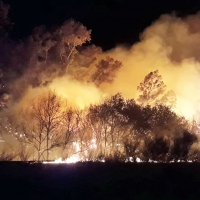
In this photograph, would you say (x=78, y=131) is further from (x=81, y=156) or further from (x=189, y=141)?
(x=189, y=141)

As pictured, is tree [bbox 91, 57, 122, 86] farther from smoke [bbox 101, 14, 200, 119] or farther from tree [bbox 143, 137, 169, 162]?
tree [bbox 143, 137, 169, 162]

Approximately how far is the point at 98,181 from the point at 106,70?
22.0m

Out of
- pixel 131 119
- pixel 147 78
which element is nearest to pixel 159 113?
pixel 131 119

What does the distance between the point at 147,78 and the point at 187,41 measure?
6.58m

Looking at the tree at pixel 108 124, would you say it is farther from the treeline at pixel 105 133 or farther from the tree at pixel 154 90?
the tree at pixel 154 90

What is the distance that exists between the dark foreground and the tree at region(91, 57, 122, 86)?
18028 millimetres

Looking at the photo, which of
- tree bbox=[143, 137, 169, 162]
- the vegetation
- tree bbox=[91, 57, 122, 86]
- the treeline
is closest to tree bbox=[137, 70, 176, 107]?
the vegetation

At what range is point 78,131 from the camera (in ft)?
100

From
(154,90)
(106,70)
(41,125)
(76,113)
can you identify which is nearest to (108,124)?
(76,113)

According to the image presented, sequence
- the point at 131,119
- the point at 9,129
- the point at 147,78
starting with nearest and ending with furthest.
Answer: the point at 131,119
the point at 9,129
the point at 147,78

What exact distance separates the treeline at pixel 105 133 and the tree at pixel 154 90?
Result: 4955 millimetres

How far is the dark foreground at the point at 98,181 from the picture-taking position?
607 inches

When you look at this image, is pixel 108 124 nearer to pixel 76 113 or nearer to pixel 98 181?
pixel 76 113

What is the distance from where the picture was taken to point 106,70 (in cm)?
3888
